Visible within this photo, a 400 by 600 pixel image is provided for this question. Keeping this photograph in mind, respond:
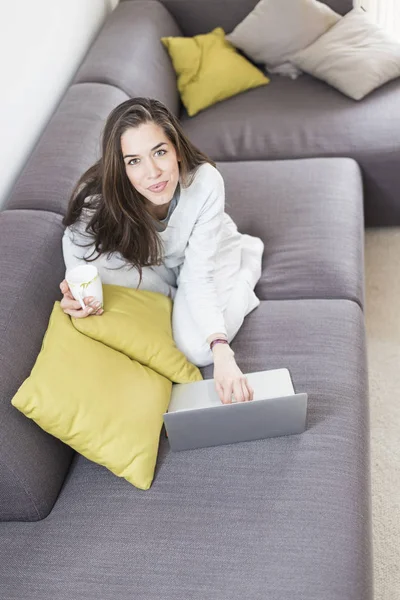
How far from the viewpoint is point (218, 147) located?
249cm

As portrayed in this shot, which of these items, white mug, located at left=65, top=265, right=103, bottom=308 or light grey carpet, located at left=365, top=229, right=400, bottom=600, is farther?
light grey carpet, located at left=365, top=229, right=400, bottom=600

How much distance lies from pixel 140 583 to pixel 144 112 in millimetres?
981

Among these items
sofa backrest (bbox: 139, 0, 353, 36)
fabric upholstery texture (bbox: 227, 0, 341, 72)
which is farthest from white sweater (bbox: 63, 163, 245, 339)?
sofa backrest (bbox: 139, 0, 353, 36)

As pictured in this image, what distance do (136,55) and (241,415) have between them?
1.57 metres

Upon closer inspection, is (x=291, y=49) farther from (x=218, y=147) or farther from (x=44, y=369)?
(x=44, y=369)

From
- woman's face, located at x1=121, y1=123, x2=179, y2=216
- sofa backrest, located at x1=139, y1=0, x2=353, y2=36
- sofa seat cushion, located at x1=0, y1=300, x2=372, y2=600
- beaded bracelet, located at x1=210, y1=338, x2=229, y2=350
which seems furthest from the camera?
sofa backrest, located at x1=139, y1=0, x2=353, y2=36

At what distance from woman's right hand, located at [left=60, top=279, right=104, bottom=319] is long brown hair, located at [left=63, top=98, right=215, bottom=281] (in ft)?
0.44

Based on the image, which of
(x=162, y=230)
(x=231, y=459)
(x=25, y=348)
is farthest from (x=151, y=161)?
(x=231, y=459)

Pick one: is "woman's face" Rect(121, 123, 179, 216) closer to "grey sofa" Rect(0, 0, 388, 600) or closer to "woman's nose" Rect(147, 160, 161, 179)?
"woman's nose" Rect(147, 160, 161, 179)

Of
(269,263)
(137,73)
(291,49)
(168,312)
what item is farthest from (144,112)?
(291,49)

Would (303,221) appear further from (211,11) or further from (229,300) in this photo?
(211,11)

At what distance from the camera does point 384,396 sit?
2.07 m

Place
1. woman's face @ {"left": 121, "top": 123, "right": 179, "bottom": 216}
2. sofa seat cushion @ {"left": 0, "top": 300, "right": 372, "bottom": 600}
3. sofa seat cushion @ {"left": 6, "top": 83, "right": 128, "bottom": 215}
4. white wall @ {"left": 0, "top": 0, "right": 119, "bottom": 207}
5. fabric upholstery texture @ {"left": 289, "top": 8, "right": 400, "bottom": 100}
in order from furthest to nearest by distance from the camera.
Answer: fabric upholstery texture @ {"left": 289, "top": 8, "right": 400, "bottom": 100} < white wall @ {"left": 0, "top": 0, "right": 119, "bottom": 207} < sofa seat cushion @ {"left": 6, "top": 83, "right": 128, "bottom": 215} < woman's face @ {"left": 121, "top": 123, "right": 179, "bottom": 216} < sofa seat cushion @ {"left": 0, "top": 300, "right": 372, "bottom": 600}

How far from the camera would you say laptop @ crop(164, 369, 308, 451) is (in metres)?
1.43
